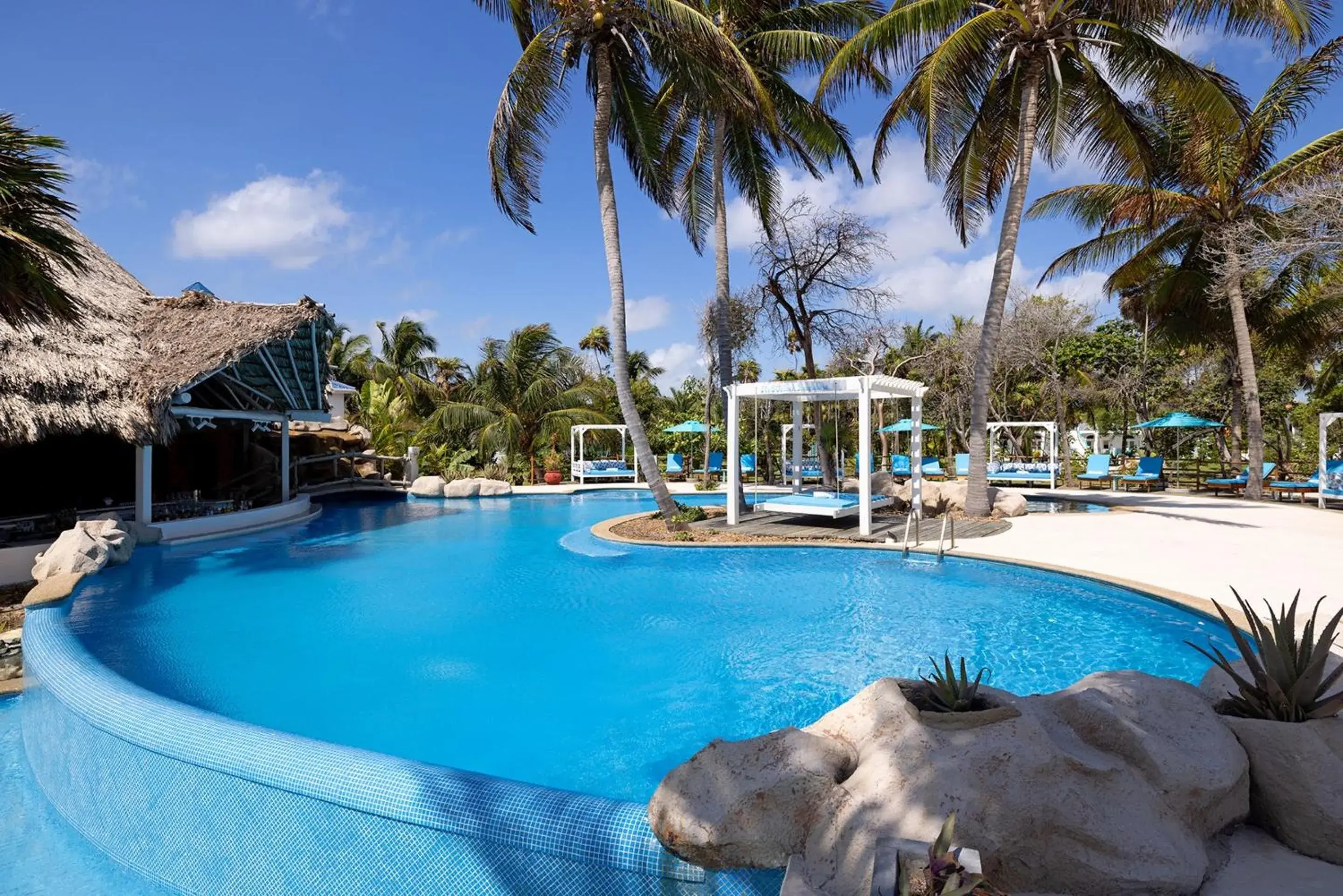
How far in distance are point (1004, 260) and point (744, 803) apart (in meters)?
12.6

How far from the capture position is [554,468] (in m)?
25.3

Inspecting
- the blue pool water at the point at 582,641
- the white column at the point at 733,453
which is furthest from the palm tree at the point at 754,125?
the blue pool water at the point at 582,641

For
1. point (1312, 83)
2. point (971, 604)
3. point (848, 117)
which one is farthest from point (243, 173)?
point (1312, 83)

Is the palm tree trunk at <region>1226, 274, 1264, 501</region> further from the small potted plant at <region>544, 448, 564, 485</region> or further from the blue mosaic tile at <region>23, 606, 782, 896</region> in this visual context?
the small potted plant at <region>544, 448, 564, 485</region>

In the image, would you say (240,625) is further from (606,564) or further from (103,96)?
(103,96)

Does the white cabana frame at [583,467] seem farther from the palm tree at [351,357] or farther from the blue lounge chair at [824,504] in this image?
the palm tree at [351,357]

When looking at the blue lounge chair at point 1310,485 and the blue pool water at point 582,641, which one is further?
the blue lounge chair at point 1310,485

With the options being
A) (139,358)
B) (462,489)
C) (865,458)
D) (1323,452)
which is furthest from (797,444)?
(139,358)

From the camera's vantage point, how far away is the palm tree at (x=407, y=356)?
28.7 m

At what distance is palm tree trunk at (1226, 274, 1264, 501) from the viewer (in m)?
14.9

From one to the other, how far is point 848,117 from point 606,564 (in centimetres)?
1138

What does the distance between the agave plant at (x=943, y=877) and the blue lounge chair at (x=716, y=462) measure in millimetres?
21586

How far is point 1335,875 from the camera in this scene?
7.17 ft

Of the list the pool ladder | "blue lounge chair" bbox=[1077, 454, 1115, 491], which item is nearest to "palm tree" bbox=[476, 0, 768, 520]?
the pool ladder
